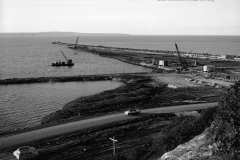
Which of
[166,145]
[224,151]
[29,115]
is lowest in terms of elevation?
[29,115]

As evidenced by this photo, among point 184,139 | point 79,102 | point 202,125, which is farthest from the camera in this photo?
point 79,102

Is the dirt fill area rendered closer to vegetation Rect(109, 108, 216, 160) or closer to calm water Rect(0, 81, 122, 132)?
calm water Rect(0, 81, 122, 132)

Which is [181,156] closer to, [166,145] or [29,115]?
[166,145]

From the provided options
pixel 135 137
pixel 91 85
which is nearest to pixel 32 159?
pixel 135 137

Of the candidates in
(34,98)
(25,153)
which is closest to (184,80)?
(34,98)

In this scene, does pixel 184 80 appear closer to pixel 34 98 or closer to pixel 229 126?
pixel 34 98

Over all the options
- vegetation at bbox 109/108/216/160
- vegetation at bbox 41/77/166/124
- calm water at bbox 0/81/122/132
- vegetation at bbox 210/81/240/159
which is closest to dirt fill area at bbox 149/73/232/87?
vegetation at bbox 41/77/166/124
